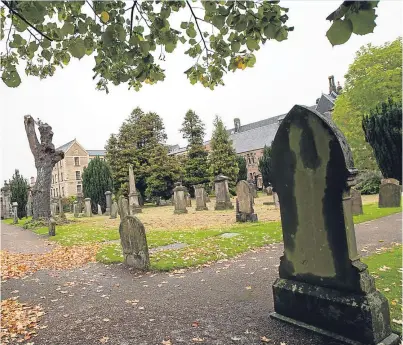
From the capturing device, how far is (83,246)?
34.9 feet

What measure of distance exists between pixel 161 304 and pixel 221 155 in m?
40.3

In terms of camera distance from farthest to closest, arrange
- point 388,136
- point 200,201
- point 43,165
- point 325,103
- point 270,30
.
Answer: point 325,103 < point 200,201 < point 43,165 < point 388,136 < point 270,30

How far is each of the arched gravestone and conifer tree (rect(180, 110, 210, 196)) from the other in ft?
129

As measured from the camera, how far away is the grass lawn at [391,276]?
12.2 ft

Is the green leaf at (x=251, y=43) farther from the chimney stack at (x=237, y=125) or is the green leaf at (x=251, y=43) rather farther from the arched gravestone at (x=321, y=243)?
the chimney stack at (x=237, y=125)

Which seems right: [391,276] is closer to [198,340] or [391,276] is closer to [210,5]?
[198,340]

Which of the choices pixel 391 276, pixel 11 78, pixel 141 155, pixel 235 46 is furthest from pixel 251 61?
pixel 141 155

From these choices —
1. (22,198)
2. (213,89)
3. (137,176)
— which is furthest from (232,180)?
(213,89)

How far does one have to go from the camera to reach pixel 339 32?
6.52 feet

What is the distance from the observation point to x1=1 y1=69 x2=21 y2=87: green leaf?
3.51 metres

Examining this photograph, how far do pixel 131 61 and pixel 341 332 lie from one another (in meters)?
3.59

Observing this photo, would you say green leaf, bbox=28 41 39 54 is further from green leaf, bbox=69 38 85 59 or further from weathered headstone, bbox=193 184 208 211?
weathered headstone, bbox=193 184 208 211

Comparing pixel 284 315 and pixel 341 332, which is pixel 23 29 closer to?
pixel 284 315

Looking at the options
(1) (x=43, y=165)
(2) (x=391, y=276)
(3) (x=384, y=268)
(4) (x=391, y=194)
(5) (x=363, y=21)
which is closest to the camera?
(5) (x=363, y=21)
